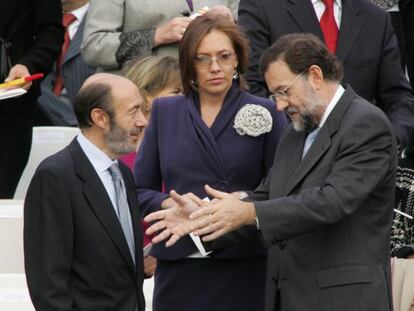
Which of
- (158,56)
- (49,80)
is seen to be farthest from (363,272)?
→ (49,80)

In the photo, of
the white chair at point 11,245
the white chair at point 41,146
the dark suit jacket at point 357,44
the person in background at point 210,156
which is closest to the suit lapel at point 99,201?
the person in background at point 210,156

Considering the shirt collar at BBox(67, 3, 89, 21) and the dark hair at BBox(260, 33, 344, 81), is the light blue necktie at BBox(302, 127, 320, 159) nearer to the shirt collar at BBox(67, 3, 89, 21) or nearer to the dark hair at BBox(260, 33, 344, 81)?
the dark hair at BBox(260, 33, 344, 81)

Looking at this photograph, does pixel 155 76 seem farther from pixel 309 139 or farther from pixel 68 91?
pixel 68 91

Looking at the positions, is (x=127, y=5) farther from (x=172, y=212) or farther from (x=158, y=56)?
(x=172, y=212)

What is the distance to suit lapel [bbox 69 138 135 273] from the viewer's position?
5926mm

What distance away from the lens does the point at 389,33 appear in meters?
7.78

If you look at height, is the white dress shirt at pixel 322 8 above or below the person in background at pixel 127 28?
above

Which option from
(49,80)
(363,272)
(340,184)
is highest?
(340,184)

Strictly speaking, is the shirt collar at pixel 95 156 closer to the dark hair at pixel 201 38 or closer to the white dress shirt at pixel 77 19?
the dark hair at pixel 201 38

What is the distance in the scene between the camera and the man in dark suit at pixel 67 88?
981cm

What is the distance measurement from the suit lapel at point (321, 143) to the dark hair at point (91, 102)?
2.92 feet

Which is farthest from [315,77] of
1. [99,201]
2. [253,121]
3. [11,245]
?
[11,245]

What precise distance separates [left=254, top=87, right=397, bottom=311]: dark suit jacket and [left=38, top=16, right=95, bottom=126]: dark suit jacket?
3937 millimetres

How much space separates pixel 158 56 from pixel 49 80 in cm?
232
